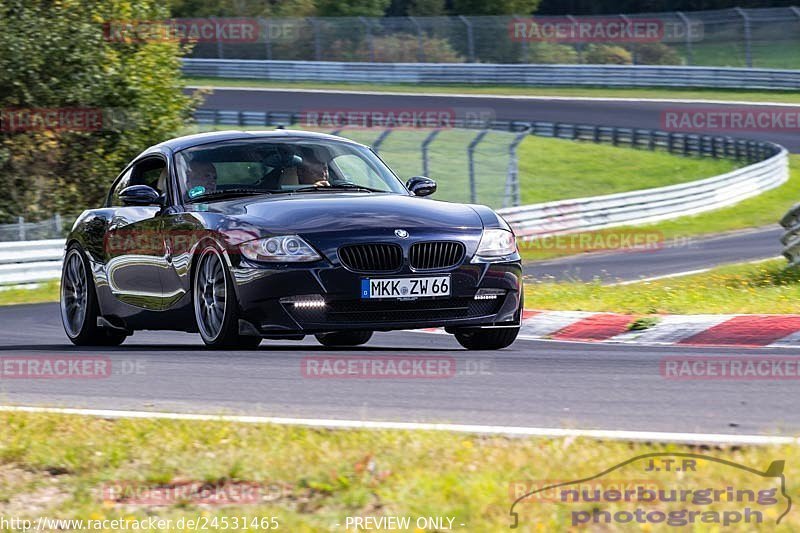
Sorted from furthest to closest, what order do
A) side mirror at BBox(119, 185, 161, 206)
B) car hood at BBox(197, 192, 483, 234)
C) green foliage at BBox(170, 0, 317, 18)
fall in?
green foliage at BBox(170, 0, 317, 18) < side mirror at BBox(119, 185, 161, 206) < car hood at BBox(197, 192, 483, 234)

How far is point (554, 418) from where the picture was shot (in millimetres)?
5992

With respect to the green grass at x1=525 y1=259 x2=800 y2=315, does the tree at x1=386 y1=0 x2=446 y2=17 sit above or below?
below

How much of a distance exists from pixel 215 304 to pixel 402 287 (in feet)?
4.08

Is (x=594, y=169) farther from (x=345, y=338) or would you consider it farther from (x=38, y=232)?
(x=345, y=338)

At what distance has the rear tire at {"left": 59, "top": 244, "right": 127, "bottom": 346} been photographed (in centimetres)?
1065

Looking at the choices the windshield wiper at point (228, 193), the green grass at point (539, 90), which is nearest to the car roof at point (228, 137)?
the windshield wiper at point (228, 193)

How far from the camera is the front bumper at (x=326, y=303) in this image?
821cm

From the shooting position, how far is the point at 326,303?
27.0 ft

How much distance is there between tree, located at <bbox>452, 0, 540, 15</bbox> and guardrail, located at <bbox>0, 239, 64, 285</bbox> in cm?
4450

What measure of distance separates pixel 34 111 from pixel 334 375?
2005 centimetres

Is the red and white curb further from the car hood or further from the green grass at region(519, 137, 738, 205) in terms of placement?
A: the green grass at region(519, 137, 738, 205)

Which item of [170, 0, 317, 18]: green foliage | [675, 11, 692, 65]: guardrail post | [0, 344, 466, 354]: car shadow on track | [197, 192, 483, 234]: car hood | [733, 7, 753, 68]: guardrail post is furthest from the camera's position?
[170, 0, 317, 18]: green foliage

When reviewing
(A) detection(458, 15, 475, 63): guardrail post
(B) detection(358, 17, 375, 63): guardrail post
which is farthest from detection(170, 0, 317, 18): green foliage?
(A) detection(458, 15, 475, 63): guardrail post

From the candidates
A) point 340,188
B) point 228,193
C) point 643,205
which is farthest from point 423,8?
point 228,193
